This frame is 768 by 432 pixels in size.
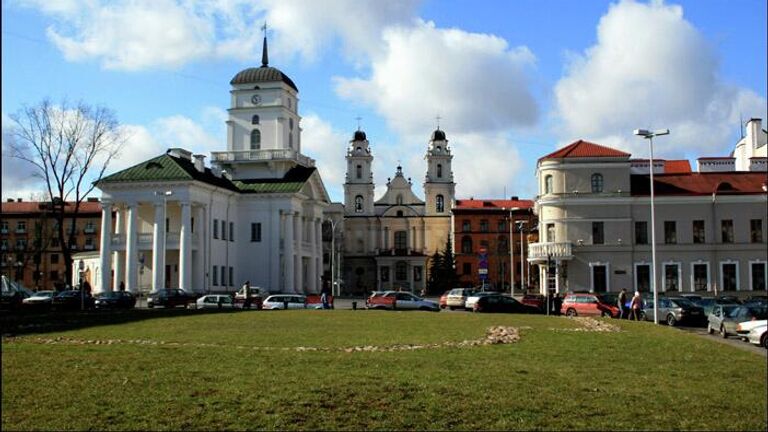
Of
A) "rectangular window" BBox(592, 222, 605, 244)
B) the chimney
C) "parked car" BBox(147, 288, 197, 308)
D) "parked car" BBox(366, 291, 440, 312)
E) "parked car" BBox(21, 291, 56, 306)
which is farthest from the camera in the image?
the chimney

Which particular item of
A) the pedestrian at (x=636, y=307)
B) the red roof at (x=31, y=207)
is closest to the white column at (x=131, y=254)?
the pedestrian at (x=636, y=307)

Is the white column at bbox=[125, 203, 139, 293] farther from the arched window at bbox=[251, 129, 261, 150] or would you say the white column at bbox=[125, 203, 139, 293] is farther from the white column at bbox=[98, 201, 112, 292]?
the arched window at bbox=[251, 129, 261, 150]

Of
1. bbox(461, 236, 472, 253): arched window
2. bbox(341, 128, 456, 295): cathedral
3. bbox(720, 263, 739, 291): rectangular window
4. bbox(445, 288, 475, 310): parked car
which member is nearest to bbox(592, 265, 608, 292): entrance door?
bbox(720, 263, 739, 291): rectangular window

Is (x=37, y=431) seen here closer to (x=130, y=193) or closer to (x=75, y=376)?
(x=75, y=376)

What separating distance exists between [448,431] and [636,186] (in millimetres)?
60249

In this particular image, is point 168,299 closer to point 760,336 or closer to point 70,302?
point 70,302

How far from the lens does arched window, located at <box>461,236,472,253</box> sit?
402 ft

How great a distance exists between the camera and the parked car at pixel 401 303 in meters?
53.5

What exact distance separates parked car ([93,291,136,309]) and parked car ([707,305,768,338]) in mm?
37907

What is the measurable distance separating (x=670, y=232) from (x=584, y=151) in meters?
9.68

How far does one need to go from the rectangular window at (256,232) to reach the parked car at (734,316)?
57827 mm

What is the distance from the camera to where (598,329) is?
31.8m

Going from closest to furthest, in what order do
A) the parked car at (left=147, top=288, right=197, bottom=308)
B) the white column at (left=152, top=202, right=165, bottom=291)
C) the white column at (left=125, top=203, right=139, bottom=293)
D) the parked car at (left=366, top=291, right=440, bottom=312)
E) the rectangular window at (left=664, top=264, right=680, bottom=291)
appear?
the parked car at (left=366, top=291, right=440, bottom=312) < the parked car at (left=147, top=288, right=197, bottom=308) < the rectangular window at (left=664, top=264, right=680, bottom=291) < the white column at (left=152, top=202, right=165, bottom=291) < the white column at (left=125, top=203, right=139, bottom=293)

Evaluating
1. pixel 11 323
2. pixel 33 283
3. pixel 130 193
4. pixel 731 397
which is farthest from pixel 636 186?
pixel 33 283
